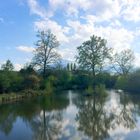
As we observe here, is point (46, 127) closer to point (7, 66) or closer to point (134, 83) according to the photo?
point (7, 66)

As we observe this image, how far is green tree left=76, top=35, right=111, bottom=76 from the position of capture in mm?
46469

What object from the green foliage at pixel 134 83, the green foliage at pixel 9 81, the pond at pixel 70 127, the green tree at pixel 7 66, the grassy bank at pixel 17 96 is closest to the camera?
the pond at pixel 70 127

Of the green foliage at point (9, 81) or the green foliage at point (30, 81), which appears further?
Result: the green foliage at point (30, 81)

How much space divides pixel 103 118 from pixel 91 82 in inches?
1109

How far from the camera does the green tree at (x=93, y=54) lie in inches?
1829

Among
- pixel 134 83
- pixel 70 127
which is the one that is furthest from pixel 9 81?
pixel 70 127

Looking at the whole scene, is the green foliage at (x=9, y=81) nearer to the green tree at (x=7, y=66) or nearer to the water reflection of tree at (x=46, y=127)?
the green tree at (x=7, y=66)

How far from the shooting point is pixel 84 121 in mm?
18297

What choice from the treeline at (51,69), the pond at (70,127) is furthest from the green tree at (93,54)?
the pond at (70,127)

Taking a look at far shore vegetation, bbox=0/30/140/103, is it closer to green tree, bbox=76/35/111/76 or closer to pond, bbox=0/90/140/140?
green tree, bbox=76/35/111/76

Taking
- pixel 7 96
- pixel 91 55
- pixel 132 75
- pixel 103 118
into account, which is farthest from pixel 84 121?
pixel 132 75

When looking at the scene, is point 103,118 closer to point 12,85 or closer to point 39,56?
point 12,85

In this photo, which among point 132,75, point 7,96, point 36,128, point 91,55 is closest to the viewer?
point 36,128

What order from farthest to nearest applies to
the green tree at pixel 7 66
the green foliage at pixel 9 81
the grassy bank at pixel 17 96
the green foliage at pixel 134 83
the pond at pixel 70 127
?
1. the green foliage at pixel 134 83
2. the green tree at pixel 7 66
3. the green foliage at pixel 9 81
4. the grassy bank at pixel 17 96
5. the pond at pixel 70 127
